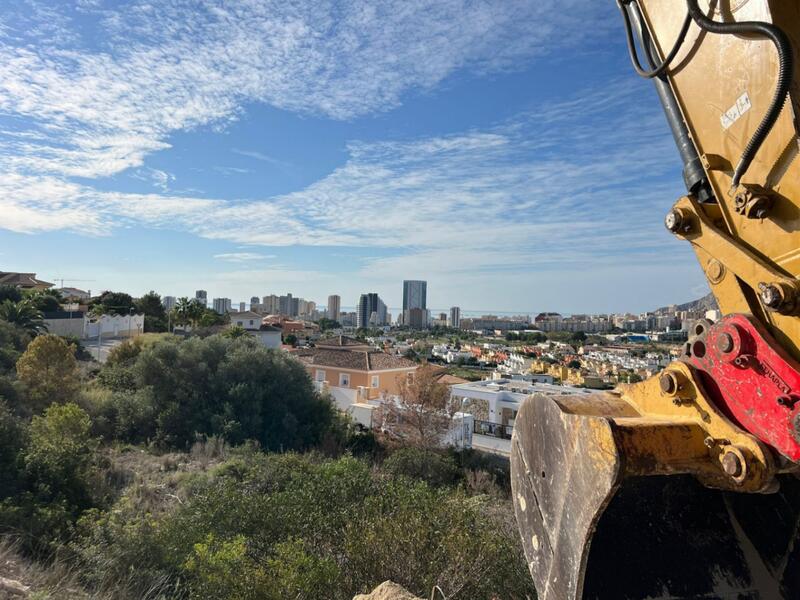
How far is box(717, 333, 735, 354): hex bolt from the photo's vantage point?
1722 millimetres

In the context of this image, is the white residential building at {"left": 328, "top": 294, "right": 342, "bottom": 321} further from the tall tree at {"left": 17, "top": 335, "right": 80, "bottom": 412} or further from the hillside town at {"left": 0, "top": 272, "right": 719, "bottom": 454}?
the tall tree at {"left": 17, "top": 335, "right": 80, "bottom": 412}

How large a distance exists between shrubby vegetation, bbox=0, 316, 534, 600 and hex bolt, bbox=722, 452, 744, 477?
4.48m

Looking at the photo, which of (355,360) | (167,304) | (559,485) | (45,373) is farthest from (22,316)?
(167,304)

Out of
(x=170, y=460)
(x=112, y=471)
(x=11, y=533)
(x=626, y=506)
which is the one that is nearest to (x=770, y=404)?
(x=626, y=506)

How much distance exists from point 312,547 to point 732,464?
6.00 m

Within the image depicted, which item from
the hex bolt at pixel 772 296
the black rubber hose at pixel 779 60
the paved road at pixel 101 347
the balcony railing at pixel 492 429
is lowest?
the balcony railing at pixel 492 429

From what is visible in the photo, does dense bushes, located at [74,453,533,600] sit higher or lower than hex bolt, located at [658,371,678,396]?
lower

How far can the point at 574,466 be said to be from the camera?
1.96 meters

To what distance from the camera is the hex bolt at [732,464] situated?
1646 mm

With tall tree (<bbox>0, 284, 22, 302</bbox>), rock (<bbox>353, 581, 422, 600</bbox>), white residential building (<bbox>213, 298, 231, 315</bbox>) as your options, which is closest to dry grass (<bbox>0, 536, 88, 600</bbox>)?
rock (<bbox>353, 581, 422, 600</bbox>)

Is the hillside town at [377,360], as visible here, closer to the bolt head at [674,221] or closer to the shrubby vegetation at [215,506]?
the bolt head at [674,221]

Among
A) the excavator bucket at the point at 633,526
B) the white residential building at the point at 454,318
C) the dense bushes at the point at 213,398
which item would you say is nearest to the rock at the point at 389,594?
the excavator bucket at the point at 633,526

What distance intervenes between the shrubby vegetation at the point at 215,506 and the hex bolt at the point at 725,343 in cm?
464

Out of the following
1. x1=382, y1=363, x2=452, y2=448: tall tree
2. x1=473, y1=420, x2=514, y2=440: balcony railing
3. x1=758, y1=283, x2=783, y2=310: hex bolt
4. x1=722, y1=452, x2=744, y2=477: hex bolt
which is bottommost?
x1=473, y1=420, x2=514, y2=440: balcony railing
